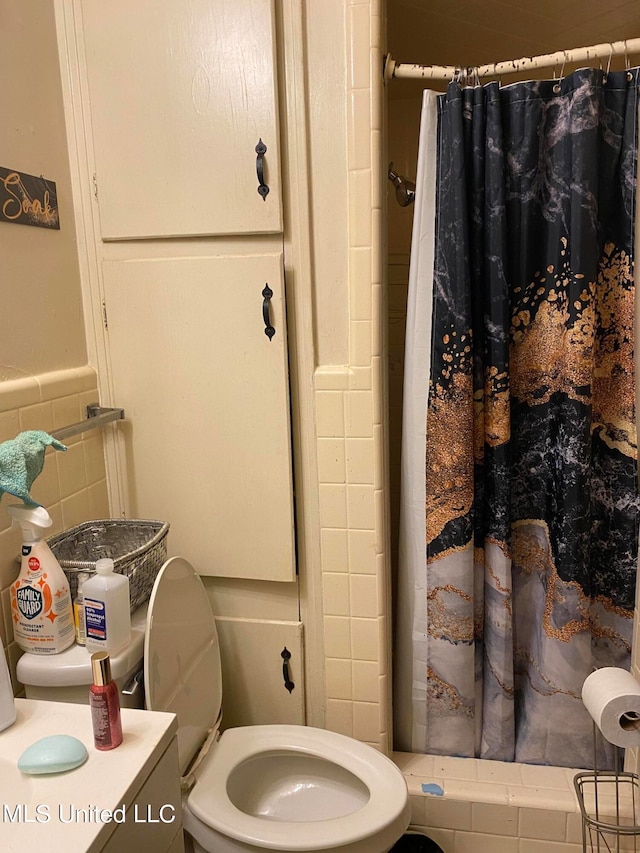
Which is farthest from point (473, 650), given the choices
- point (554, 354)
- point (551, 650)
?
point (554, 354)

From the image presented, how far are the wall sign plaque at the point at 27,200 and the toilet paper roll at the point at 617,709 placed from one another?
1.42 meters

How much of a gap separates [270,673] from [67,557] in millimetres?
587

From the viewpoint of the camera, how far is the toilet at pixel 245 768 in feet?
3.86

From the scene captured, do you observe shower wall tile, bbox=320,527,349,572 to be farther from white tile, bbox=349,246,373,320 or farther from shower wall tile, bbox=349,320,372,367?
white tile, bbox=349,246,373,320

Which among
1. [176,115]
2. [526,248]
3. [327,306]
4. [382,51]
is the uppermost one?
[382,51]

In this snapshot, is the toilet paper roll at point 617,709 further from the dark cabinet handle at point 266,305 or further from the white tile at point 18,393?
the white tile at point 18,393

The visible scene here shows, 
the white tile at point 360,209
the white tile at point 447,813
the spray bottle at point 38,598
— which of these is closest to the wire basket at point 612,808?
the white tile at point 447,813

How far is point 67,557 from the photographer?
134 cm

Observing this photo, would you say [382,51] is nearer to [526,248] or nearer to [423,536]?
[526,248]

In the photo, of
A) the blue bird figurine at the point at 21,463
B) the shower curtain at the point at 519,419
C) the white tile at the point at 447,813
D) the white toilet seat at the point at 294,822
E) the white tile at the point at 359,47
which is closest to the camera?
the blue bird figurine at the point at 21,463

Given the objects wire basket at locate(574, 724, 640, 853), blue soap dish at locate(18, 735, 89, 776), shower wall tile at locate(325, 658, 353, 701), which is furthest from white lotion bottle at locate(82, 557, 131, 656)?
wire basket at locate(574, 724, 640, 853)

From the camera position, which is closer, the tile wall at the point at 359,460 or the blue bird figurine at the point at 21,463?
the blue bird figurine at the point at 21,463

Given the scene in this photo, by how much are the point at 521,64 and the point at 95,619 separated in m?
1.44

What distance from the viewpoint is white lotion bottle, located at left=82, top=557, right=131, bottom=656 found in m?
1.12
